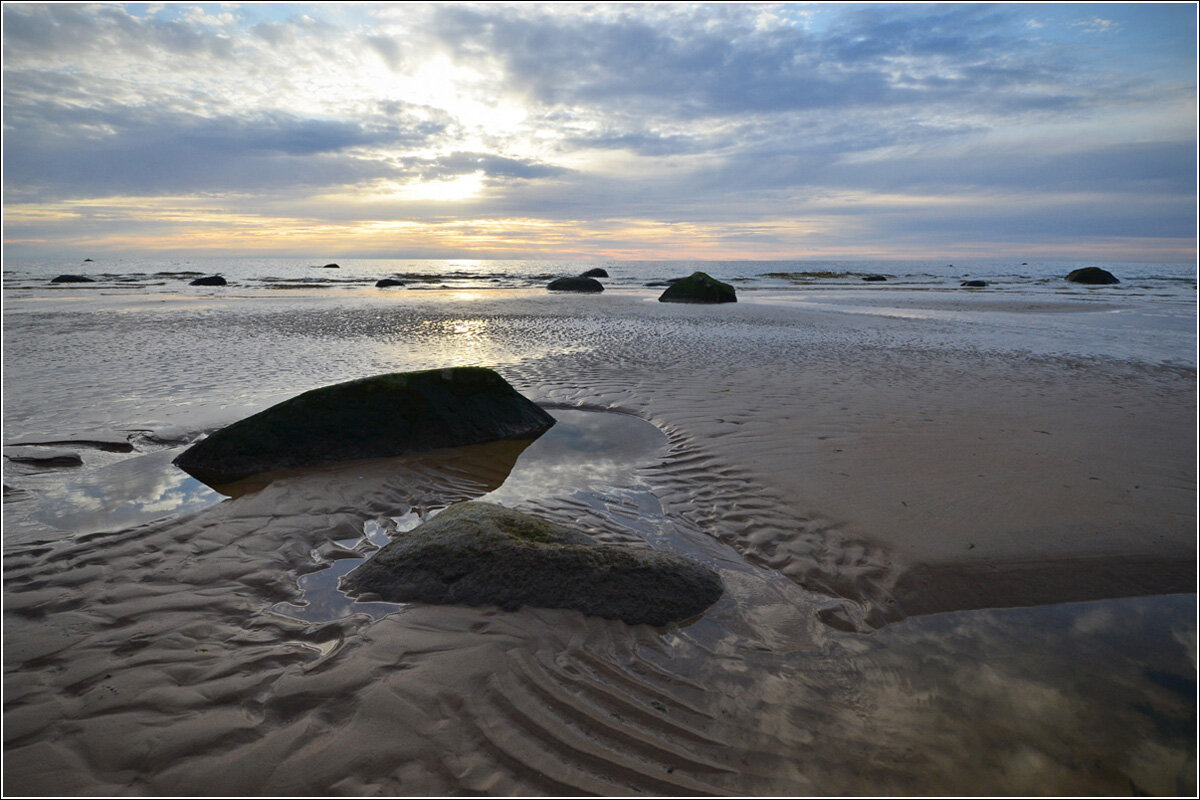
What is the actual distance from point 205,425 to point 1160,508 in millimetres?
11327

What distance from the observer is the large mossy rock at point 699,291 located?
3119 centimetres

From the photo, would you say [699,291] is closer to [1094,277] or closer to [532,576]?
[532,576]

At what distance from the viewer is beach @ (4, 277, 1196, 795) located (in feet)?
9.59

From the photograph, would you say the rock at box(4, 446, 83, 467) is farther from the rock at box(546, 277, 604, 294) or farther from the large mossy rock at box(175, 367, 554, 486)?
the rock at box(546, 277, 604, 294)

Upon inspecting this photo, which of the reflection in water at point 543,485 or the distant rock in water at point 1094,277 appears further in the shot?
the distant rock in water at point 1094,277

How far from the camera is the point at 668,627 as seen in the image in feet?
13.2

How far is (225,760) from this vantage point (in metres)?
2.84

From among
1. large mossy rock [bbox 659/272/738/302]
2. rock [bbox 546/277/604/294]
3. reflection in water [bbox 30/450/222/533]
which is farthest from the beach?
rock [bbox 546/277/604/294]

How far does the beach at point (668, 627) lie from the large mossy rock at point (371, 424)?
43cm

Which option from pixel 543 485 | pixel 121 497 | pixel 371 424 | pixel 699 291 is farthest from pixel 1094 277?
pixel 121 497

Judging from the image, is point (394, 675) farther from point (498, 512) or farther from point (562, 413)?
point (562, 413)

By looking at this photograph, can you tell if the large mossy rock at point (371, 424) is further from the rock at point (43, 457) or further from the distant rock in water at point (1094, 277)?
the distant rock in water at point (1094, 277)

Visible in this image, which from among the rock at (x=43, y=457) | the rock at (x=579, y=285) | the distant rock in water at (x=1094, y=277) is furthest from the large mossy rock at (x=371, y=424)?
the distant rock in water at (x=1094, y=277)

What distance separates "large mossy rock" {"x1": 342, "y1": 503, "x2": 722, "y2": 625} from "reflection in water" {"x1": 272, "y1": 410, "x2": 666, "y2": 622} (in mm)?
279
